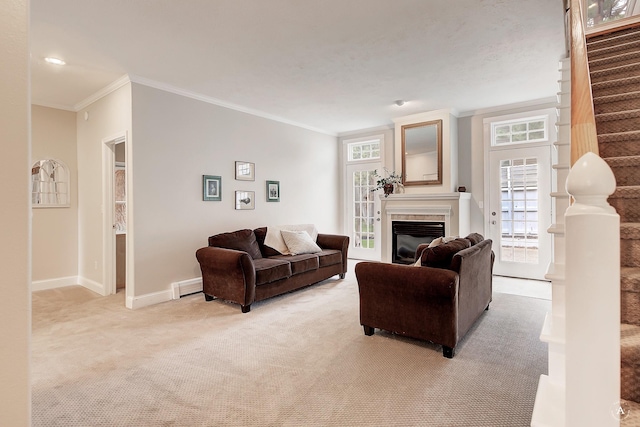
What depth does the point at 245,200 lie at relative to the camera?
4.95 metres

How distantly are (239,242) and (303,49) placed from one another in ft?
7.96

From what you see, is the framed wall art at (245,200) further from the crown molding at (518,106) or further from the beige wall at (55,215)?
the crown molding at (518,106)

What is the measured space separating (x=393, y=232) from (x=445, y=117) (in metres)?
2.08

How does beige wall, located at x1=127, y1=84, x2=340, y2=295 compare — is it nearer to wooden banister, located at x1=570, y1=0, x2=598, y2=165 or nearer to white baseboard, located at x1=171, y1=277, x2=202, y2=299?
white baseboard, located at x1=171, y1=277, x2=202, y2=299

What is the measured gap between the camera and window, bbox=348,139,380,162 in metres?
6.56

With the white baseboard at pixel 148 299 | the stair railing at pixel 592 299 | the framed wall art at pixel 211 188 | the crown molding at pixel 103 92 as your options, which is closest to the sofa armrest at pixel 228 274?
the white baseboard at pixel 148 299

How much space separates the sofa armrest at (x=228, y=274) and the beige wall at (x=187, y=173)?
0.49m

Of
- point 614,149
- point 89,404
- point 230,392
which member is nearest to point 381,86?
point 614,149

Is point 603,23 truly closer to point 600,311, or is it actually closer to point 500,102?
point 500,102

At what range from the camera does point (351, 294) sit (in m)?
4.23

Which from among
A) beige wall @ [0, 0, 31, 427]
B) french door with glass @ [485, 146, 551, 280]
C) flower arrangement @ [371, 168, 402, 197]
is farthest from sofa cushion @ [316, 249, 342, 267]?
beige wall @ [0, 0, 31, 427]

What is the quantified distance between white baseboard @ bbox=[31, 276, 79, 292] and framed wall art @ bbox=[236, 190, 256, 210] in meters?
2.66

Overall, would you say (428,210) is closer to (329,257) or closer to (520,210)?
(520,210)

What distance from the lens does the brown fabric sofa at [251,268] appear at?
353 cm
